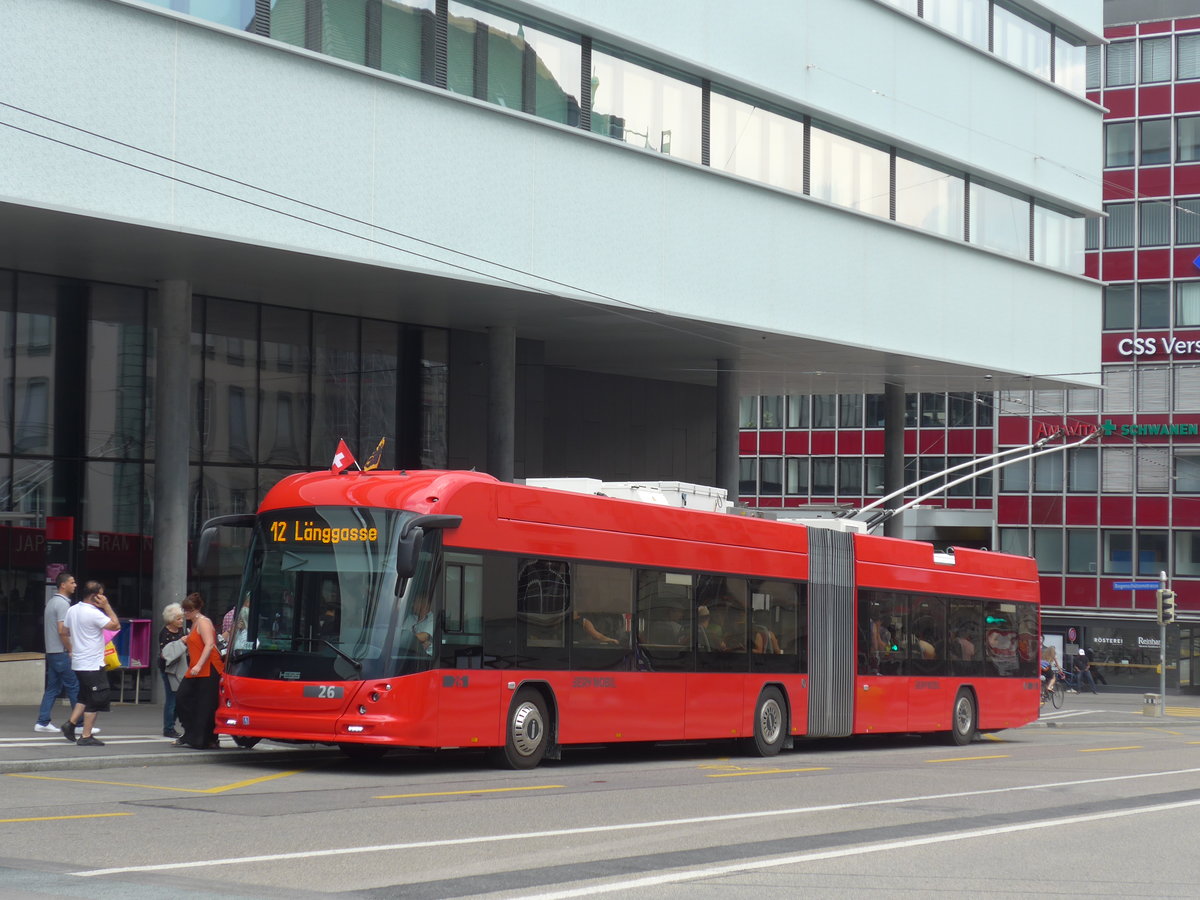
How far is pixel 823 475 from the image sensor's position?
7619cm

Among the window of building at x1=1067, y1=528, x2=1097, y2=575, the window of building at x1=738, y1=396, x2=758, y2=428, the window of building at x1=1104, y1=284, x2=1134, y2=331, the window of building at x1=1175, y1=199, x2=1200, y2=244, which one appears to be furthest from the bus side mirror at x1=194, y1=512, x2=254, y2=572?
the window of building at x1=738, y1=396, x2=758, y2=428

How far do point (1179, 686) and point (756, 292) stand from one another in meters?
41.2

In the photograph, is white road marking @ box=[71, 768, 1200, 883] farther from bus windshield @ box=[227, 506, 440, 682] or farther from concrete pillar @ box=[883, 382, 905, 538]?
concrete pillar @ box=[883, 382, 905, 538]

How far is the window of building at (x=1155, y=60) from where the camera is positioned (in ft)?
218

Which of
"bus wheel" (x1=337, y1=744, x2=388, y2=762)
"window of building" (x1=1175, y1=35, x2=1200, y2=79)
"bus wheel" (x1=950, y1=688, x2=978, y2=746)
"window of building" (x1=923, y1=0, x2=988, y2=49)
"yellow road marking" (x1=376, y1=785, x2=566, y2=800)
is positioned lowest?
"bus wheel" (x1=950, y1=688, x2=978, y2=746)

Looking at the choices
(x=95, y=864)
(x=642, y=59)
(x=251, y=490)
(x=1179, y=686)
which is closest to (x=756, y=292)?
(x=642, y=59)

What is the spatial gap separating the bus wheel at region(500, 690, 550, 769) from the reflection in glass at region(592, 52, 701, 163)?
1228 centimetres

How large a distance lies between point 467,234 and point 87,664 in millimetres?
9653

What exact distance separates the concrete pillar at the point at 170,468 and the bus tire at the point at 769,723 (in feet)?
27.9

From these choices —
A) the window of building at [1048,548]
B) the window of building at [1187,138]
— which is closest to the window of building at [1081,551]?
the window of building at [1048,548]

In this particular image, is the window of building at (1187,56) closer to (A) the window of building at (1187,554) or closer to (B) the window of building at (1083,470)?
(B) the window of building at (1083,470)

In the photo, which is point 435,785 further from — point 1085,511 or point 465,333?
point 1085,511

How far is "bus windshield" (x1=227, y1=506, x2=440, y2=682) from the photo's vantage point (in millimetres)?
15344

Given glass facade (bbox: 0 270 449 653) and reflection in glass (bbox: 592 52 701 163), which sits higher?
reflection in glass (bbox: 592 52 701 163)
